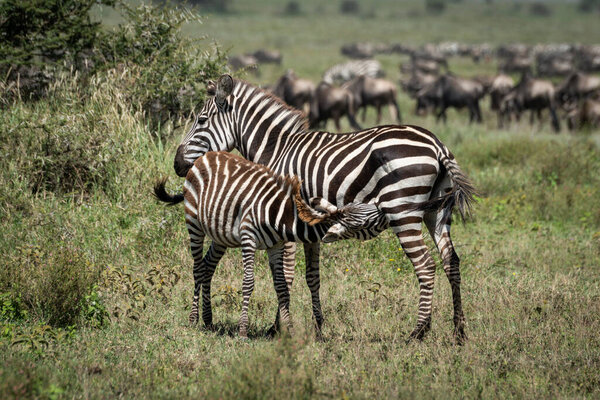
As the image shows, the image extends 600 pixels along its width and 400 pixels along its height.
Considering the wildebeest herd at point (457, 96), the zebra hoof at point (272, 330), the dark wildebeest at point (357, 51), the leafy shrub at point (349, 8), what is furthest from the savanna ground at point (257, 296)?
the leafy shrub at point (349, 8)

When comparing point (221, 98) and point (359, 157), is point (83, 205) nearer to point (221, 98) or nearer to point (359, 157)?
point (221, 98)

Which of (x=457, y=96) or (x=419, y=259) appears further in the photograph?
(x=457, y=96)

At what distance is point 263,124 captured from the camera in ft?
22.0

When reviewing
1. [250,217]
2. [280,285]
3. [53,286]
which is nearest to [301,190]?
[250,217]

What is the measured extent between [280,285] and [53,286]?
86.2 inches

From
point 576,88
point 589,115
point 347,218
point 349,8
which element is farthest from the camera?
point 349,8

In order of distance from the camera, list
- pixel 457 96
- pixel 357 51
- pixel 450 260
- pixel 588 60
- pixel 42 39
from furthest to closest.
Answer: pixel 357 51
pixel 588 60
pixel 457 96
pixel 42 39
pixel 450 260

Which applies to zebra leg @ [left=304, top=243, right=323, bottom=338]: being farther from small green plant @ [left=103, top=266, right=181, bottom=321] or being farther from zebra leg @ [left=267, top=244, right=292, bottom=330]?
small green plant @ [left=103, top=266, right=181, bottom=321]

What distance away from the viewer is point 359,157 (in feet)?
18.7

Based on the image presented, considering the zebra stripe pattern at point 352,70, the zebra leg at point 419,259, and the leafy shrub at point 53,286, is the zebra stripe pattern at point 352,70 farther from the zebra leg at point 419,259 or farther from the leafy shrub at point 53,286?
the zebra leg at point 419,259

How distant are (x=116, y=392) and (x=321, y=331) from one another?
6.94 ft

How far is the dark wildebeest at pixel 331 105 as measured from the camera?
21.1 meters

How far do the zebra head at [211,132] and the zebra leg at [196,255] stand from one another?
36.8 inches

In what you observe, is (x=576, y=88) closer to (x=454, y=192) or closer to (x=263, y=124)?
(x=263, y=124)
